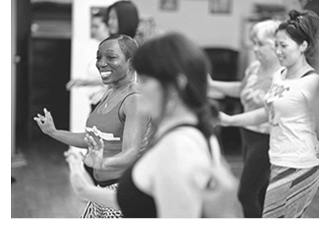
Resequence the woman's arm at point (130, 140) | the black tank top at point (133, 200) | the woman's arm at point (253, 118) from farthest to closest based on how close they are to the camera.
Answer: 1. the woman's arm at point (253, 118)
2. the woman's arm at point (130, 140)
3. the black tank top at point (133, 200)

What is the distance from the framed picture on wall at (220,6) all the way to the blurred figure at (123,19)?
4381mm

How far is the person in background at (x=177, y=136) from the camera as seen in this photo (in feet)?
4.99

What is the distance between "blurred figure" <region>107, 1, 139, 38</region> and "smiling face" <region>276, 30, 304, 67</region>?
0.69 meters

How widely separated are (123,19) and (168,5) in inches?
169

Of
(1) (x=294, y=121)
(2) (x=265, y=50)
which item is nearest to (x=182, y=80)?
(1) (x=294, y=121)

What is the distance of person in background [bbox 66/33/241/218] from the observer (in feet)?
4.99

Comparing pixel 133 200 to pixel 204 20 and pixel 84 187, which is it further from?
pixel 204 20

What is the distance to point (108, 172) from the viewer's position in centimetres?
250

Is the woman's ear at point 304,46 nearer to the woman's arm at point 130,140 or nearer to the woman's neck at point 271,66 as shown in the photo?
the woman's neck at point 271,66

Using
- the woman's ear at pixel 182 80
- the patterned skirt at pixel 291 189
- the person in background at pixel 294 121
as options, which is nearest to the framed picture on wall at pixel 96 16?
the person in background at pixel 294 121

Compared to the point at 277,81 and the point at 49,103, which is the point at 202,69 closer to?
the point at 277,81

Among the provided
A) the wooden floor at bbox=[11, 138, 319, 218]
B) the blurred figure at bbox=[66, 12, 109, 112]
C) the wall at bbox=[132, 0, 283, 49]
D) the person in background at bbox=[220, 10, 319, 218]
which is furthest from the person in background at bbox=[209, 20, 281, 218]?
the wall at bbox=[132, 0, 283, 49]

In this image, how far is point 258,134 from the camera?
12.4 feet
